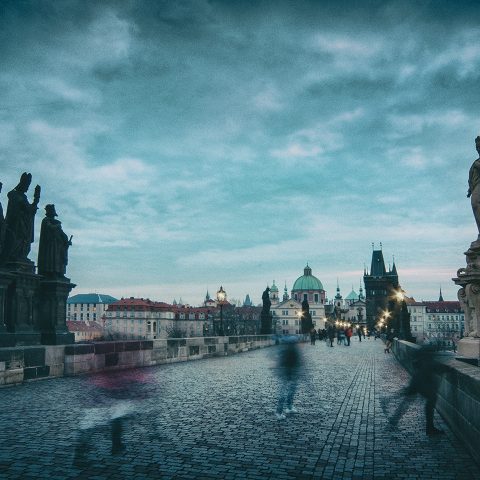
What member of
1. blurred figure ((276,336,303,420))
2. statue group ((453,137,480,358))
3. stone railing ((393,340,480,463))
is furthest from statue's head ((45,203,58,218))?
stone railing ((393,340,480,463))

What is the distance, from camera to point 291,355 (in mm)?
16516

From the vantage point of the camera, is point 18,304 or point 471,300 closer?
point 471,300

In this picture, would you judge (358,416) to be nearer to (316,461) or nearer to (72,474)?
(316,461)

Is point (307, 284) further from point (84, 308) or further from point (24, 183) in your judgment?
point (24, 183)

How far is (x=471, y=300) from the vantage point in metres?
9.45

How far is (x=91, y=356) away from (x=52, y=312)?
5.60 ft

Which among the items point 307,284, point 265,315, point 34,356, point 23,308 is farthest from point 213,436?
point 307,284

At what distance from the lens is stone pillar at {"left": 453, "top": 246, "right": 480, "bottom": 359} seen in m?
9.11

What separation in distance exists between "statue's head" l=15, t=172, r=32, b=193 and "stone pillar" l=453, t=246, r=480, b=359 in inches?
459

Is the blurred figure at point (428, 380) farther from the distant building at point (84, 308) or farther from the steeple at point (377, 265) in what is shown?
the distant building at point (84, 308)

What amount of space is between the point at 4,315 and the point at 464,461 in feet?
36.5

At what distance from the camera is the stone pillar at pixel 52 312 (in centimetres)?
1357

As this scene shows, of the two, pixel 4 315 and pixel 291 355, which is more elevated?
pixel 4 315

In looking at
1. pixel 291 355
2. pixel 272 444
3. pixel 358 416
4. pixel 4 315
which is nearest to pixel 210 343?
pixel 291 355
